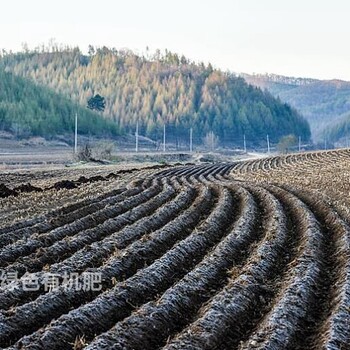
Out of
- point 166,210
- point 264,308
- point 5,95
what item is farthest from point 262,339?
point 5,95

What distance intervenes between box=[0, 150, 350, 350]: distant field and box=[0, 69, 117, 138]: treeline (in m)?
85.2

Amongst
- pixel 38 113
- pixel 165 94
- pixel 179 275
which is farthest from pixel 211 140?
pixel 179 275

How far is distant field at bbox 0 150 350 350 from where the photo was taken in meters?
6.91

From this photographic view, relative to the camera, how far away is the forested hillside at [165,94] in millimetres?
145875

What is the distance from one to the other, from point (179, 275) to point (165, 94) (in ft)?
488

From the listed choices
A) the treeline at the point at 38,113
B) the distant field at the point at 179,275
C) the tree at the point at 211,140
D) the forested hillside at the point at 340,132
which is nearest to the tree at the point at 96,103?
the treeline at the point at 38,113

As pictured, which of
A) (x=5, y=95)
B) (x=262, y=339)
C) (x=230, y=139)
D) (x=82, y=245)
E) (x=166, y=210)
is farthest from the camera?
(x=230, y=139)

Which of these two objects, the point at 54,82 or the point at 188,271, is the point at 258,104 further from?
the point at 188,271

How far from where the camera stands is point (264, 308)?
7.87 metres

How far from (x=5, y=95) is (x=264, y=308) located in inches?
4509

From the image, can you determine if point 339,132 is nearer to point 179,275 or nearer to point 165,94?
point 165,94

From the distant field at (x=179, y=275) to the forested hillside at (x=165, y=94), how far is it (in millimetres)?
119234

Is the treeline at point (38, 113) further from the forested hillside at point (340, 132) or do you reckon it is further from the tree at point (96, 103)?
the forested hillside at point (340, 132)

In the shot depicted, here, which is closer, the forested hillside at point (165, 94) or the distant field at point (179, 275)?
the distant field at point (179, 275)
